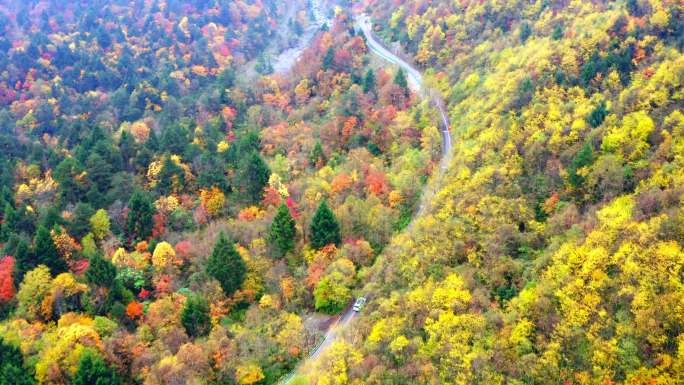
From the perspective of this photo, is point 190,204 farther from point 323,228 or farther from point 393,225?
point 393,225

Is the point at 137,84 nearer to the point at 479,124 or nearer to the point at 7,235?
the point at 7,235

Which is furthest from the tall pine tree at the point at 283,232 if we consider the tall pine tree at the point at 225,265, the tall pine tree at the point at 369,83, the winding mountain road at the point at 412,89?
the tall pine tree at the point at 369,83

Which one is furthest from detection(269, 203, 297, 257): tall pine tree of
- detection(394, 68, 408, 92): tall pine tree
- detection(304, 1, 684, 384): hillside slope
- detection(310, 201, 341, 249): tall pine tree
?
detection(394, 68, 408, 92): tall pine tree

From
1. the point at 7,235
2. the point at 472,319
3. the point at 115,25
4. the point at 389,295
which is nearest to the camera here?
the point at 472,319

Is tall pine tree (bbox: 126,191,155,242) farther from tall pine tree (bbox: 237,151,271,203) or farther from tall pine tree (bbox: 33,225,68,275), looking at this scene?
tall pine tree (bbox: 237,151,271,203)

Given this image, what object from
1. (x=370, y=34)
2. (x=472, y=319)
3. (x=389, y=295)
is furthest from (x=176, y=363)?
(x=370, y=34)

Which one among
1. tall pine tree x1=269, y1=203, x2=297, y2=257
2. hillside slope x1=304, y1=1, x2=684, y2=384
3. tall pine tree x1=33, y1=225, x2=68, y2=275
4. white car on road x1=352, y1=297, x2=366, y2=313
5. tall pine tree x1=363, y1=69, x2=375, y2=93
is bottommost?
white car on road x1=352, y1=297, x2=366, y2=313

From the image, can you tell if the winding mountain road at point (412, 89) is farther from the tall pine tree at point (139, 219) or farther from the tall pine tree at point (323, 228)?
the tall pine tree at point (139, 219)
